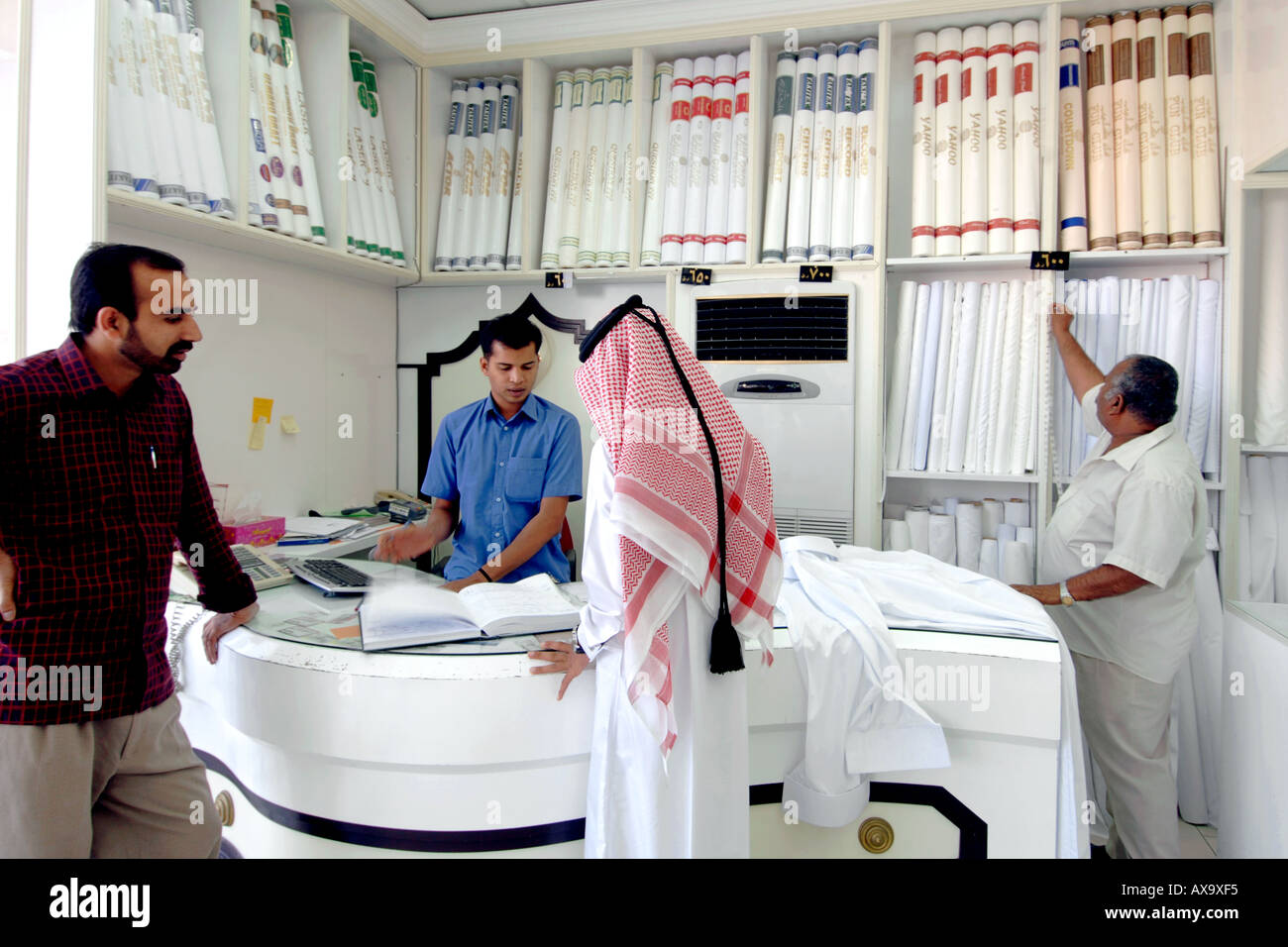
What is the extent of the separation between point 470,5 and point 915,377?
2368mm

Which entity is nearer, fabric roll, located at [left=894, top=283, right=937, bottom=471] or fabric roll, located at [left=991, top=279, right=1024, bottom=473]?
fabric roll, located at [left=991, top=279, right=1024, bottom=473]

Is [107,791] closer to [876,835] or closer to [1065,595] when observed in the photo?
[876,835]

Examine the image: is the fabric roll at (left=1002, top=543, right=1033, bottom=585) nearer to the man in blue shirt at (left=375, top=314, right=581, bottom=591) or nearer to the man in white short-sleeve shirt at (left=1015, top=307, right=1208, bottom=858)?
the man in white short-sleeve shirt at (left=1015, top=307, right=1208, bottom=858)

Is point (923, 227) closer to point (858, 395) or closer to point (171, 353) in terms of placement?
point (858, 395)

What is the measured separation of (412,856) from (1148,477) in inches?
85.5

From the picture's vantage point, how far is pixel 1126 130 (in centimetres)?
300

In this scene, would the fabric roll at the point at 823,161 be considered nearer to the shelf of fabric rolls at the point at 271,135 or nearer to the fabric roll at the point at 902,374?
the fabric roll at the point at 902,374

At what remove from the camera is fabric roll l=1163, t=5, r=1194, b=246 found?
2.93 m

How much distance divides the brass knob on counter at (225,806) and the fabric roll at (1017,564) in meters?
2.53

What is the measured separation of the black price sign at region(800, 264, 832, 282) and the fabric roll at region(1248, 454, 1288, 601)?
1.65 metres

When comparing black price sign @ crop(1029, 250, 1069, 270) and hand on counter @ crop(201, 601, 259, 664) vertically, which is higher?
black price sign @ crop(1029, 250, 1069, 270)

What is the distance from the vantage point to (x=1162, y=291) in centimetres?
299

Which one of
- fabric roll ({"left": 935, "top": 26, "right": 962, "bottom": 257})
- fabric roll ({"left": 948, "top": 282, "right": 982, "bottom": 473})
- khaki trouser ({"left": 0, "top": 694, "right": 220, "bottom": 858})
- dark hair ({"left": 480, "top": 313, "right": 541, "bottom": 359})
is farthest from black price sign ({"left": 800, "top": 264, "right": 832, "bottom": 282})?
khaki trouser ({"left": 0, "top": 694, "right": 220, "bottom": 858})
